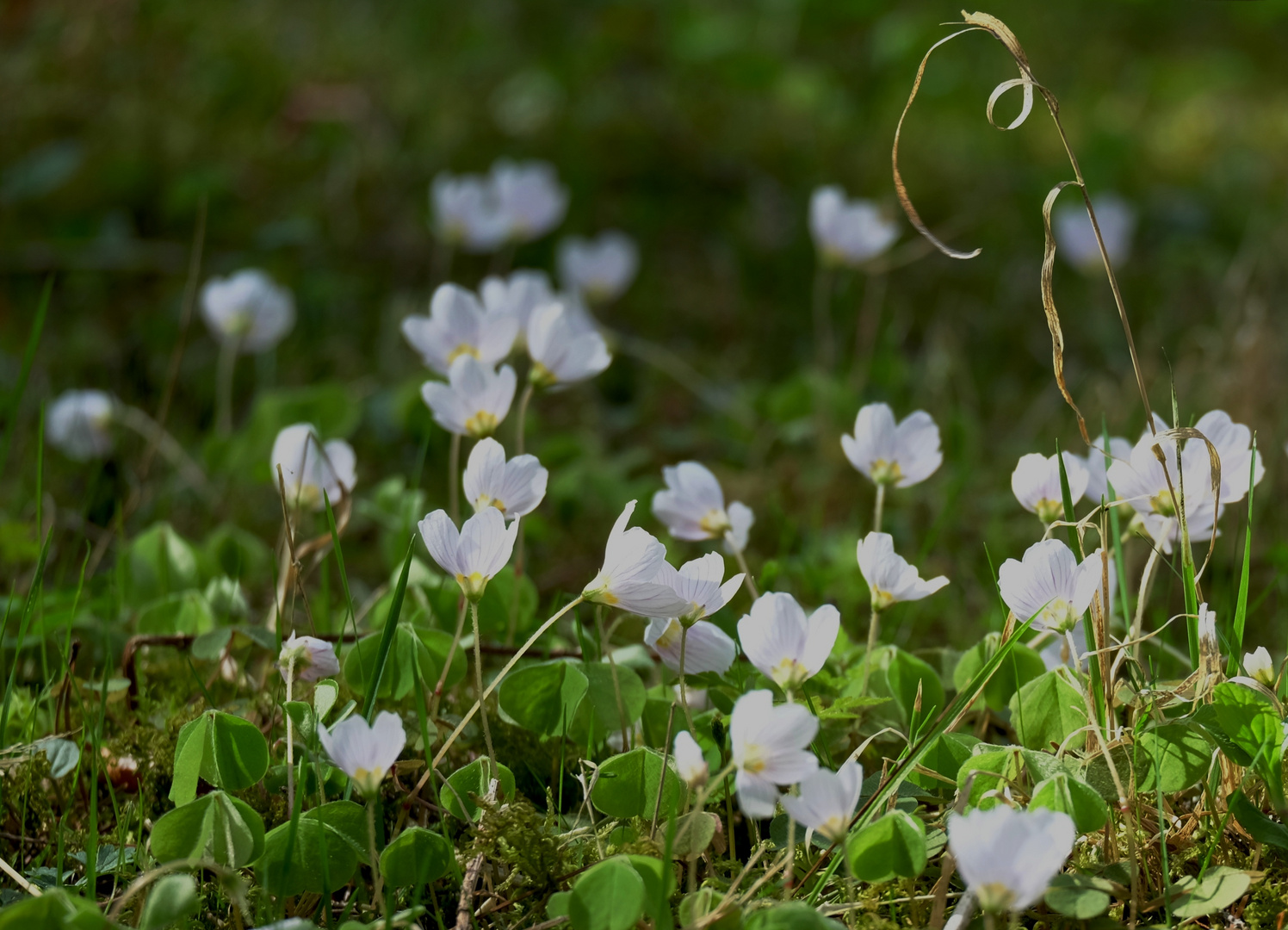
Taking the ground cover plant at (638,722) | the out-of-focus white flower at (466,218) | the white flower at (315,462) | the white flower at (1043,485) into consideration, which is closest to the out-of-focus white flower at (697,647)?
the ground cover plant at (638,722)

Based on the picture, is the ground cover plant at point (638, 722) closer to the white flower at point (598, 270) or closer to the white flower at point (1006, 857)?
the white flower at point (1006, 857)

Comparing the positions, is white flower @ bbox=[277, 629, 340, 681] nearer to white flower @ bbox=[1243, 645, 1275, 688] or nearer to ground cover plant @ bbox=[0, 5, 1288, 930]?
ground cover plant @ bbox=[0, 5, 1288, 930]

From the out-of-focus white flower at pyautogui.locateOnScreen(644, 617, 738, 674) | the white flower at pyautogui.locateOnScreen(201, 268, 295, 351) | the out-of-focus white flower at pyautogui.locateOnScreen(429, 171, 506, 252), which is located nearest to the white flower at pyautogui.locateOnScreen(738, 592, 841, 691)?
the out-of-focus white flower at pyautogui.locateOnScreen(644, 617, 738, 674)

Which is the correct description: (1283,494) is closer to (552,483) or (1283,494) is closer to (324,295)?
(552,483)

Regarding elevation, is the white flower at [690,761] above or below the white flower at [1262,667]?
above

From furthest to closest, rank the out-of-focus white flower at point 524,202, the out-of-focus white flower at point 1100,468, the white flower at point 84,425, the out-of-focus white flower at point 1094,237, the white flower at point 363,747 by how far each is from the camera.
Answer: the out-of-focus white flower at point 1094,237, the out-of-focus white flower at point 524,202, the white flower at point 84,425, the out-of-focus white flower at point 1100,468, the white flower at point 363,747

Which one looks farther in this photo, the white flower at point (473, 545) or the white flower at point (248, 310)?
the white flower at point (248, 310)

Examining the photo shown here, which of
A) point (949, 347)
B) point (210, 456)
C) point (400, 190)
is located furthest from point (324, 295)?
point (949, 347)
